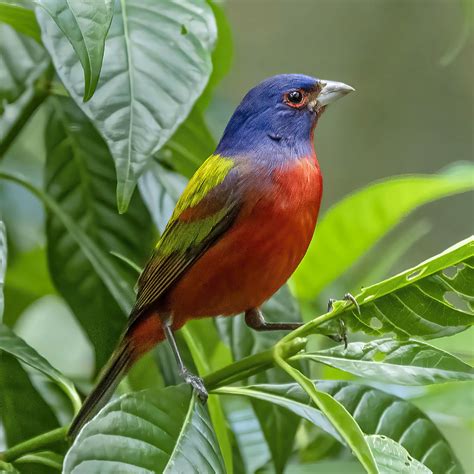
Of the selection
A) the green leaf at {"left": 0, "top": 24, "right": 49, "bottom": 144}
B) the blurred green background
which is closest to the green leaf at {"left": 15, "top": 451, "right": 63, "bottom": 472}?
the green leaf at {"left": 0, "top": 24, "right": 49, "bottom": 144}

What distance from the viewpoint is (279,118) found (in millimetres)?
1937

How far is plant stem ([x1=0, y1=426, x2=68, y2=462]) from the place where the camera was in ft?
4.69

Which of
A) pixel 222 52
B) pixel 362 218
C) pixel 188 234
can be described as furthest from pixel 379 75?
pixel 188 234

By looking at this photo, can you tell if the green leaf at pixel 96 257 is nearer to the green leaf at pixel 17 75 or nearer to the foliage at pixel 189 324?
the foliage at pixel 189 324

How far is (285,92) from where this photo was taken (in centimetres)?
197

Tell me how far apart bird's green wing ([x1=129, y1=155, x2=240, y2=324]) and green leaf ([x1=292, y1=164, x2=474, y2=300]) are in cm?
53

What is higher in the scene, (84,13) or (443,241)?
(84,13)

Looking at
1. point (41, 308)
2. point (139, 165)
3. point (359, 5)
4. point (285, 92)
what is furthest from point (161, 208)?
point (359, 5)

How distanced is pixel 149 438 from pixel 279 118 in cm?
87

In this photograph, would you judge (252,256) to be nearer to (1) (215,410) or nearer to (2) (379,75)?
(1) (215,410)

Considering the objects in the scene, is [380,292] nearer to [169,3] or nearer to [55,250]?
[169,3]

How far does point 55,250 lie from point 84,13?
742mm

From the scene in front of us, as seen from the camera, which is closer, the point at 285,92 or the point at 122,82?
the point at 122,82

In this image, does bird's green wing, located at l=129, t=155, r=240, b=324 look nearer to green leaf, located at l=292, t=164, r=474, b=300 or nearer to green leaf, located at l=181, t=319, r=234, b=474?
green leaf, located at l=181, t=319, r=234, b=474
